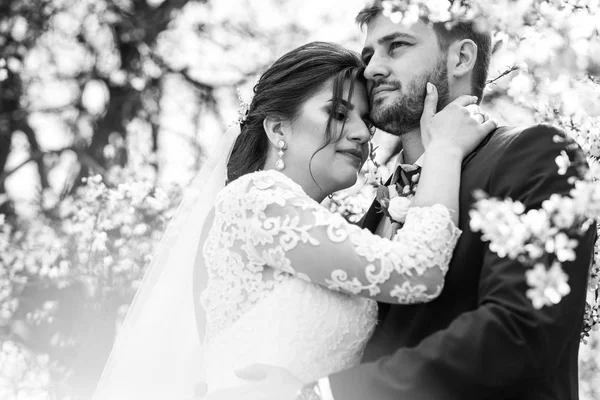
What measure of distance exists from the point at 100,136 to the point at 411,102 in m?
5.76

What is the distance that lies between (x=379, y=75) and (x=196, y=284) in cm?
117

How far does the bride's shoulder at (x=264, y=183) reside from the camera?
299cm

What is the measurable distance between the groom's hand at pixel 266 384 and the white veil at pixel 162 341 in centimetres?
62

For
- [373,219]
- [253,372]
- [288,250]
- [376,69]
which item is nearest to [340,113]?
[376,69]

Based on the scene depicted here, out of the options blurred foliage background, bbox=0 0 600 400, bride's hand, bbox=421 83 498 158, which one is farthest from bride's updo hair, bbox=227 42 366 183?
blurred foliage background, bbox=0 0 600 400

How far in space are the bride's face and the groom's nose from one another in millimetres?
130

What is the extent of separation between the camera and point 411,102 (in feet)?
10.5

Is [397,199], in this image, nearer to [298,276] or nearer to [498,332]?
[298,276]

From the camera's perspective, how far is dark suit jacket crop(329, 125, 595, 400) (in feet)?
7.58

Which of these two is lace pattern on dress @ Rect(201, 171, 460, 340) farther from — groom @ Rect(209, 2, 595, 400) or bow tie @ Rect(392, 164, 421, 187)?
bow tie @ Rect(392, 164, 421, 187)

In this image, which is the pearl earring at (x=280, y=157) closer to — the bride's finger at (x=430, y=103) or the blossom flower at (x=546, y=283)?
the bride's finger at (x=430, y=103)

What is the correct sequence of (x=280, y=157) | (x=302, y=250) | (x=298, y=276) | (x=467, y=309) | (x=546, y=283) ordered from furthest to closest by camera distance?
(x=280, y=157) < (x=298, y=276) < (x=302, y=250) < (x=467, y=309) < (x=546, y=283)

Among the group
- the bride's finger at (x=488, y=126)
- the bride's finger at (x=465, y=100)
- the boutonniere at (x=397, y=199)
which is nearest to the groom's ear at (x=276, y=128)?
the boutonniere at (x=397, y=199)

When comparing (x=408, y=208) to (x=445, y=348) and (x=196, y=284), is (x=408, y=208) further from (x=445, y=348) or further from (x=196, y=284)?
(x=196, y=284)
